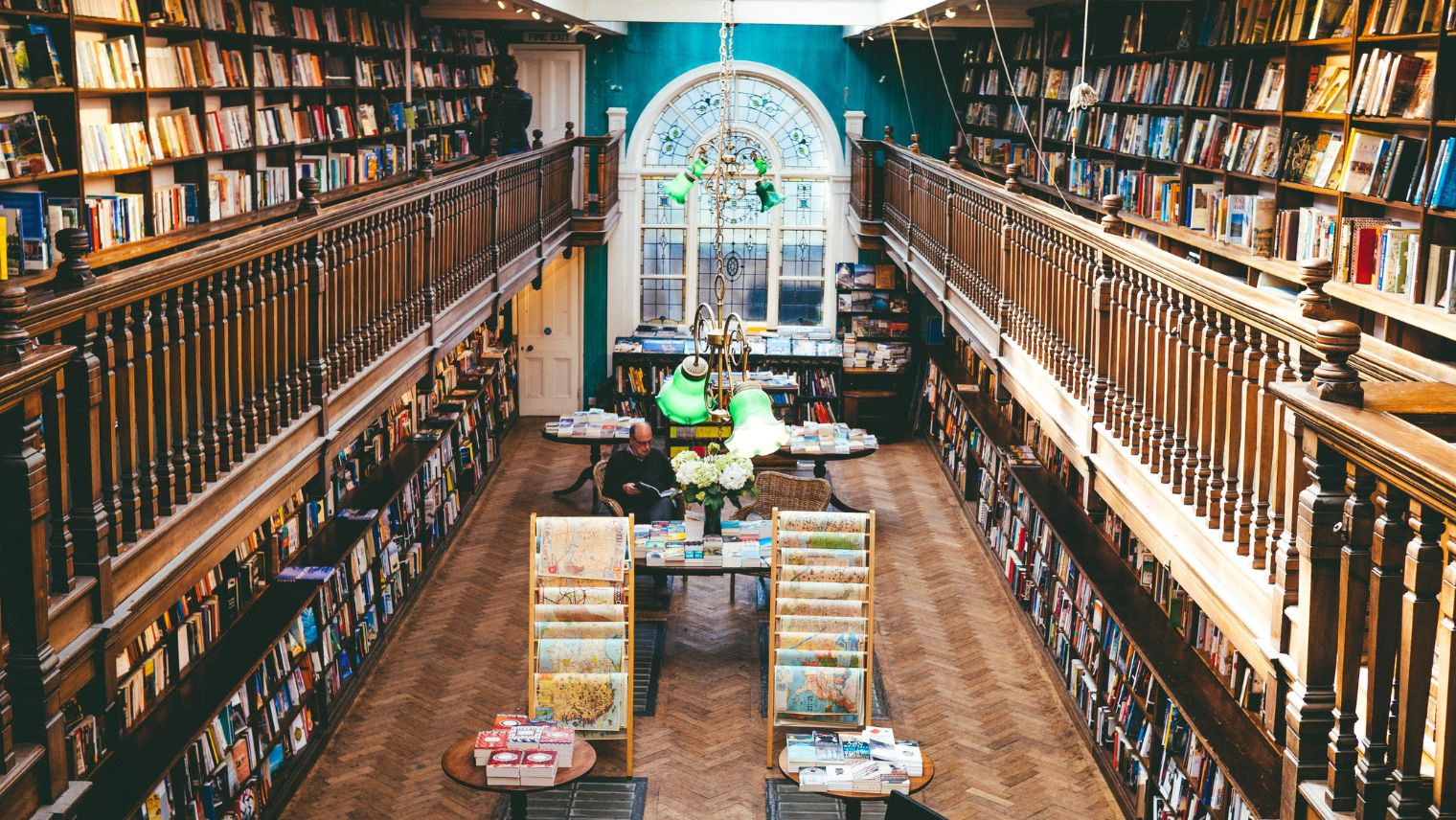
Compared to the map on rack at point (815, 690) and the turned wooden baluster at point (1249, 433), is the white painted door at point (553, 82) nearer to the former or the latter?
the map on rack at point (815, 690)

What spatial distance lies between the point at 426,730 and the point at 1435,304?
5.42 meters

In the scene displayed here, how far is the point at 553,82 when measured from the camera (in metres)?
14.9

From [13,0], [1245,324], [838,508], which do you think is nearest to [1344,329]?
[1245,324]

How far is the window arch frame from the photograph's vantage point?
15109 mm

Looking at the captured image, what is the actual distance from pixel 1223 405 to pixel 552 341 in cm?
1159

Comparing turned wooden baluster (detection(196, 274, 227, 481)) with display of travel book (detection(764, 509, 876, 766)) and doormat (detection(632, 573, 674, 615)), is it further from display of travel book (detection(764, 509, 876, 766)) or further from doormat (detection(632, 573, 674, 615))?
doormat (detection(632, 573, 674, 615))

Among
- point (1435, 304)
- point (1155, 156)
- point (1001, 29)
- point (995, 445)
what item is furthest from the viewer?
point (1001, 29)

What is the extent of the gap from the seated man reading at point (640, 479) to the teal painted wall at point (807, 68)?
615 centimetres

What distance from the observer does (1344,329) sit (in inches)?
116

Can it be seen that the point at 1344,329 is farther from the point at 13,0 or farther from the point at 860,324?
the point at 860,324

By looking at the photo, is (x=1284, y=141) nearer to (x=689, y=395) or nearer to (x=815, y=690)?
(x=689, y=395)

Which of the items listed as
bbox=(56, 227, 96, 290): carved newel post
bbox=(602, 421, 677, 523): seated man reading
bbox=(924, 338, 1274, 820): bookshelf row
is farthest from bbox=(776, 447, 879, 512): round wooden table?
bbox=(56, 227, 96, 290): carved newel post

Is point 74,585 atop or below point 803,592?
atop

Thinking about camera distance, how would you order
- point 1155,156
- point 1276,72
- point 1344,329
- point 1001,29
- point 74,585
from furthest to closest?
point 1001,29 → point 1155,156 → point 1276,72 → point 74,585 → point 1344,329
